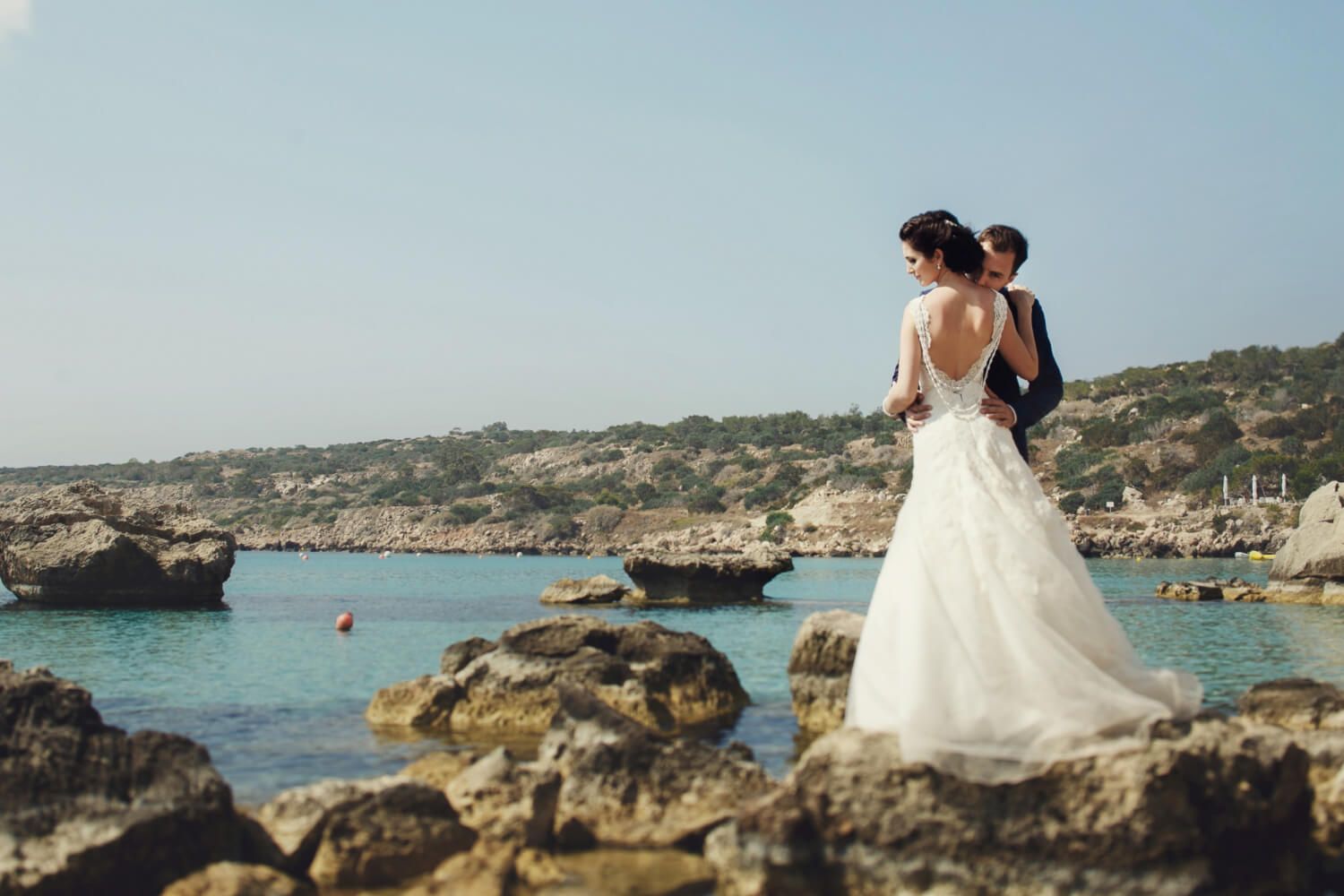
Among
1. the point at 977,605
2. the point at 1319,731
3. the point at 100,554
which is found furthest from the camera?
the point at 100,554

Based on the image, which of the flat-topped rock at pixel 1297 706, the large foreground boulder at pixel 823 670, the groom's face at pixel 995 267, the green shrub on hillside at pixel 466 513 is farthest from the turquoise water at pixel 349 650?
the green shrub on hillside at pixel 466 513

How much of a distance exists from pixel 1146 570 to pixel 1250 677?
3154 centimetres

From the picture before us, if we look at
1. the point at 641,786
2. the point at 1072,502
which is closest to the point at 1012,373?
the point at 641,786

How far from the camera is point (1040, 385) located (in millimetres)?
7336

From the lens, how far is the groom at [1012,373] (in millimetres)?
7047

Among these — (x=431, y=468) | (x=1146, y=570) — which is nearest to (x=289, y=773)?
(x=1146, y=570)

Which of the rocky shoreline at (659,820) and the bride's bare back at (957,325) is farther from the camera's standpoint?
A: the bride's bare back at (957,325)

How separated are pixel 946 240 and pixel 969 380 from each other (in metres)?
0.78

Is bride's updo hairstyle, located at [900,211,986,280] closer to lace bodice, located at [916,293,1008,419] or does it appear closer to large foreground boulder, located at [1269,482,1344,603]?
lace bodice, located at [916,293,1008,419]

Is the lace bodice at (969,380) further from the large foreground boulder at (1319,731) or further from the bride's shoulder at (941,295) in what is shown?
the large foreground boulder at (1319,731)

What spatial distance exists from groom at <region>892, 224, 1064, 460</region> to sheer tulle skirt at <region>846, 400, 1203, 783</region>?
18 centimetres

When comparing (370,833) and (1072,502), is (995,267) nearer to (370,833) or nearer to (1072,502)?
(370,833)

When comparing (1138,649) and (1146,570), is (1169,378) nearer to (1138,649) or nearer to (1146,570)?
(1146,570)

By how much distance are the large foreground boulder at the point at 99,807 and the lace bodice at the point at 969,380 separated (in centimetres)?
459
